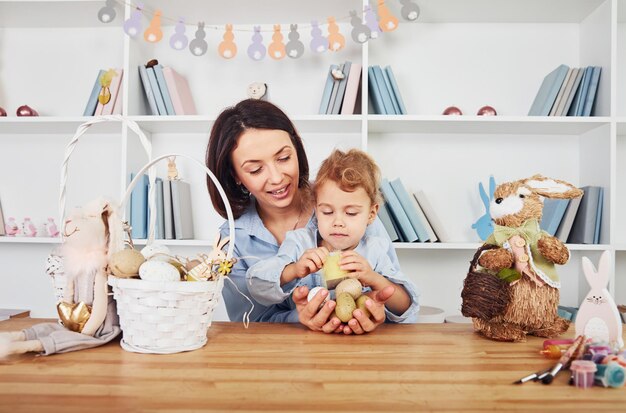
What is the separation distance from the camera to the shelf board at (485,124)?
232cm

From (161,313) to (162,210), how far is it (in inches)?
62.1

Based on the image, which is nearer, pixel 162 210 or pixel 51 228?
pixel 162 210

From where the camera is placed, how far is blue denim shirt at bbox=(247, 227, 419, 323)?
1.32 m

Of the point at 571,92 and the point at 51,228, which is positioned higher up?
the point at 571,92

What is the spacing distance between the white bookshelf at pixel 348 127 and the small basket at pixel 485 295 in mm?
1503

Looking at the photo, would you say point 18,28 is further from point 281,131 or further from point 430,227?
point 430,227

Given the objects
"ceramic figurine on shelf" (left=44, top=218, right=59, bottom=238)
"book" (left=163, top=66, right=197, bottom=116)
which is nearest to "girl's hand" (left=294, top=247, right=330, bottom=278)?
"book" (left=163, top=66, right=197, bottom=116)

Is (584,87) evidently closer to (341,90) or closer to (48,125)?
(341,90)

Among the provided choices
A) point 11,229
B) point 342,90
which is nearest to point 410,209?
point 342,90

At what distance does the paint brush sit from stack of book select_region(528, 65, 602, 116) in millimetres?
1695

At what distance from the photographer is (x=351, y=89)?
7.77 feet

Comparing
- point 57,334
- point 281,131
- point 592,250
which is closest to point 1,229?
point 281,131

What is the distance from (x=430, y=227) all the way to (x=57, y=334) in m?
1.70

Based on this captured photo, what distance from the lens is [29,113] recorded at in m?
2.50
